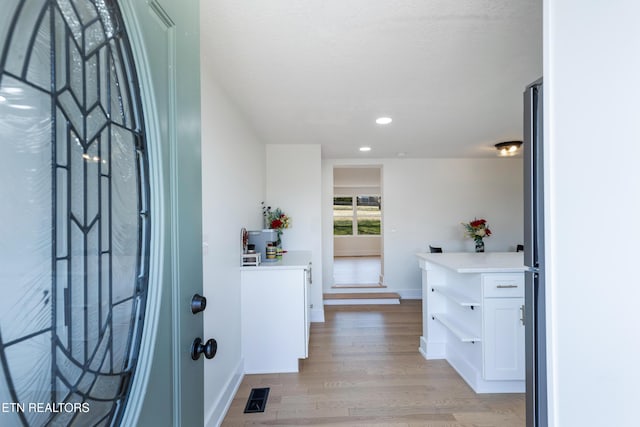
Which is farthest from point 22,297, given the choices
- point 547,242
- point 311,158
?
point 311,158

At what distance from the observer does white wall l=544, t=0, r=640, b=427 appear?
59 centimetres

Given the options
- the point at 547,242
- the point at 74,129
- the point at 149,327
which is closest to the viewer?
the point at 74,129

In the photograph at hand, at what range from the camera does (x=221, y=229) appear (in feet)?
7.25

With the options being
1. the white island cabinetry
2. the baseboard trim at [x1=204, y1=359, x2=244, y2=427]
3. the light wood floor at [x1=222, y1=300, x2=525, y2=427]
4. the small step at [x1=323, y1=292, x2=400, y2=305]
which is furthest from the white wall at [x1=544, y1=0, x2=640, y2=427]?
the small step at [x1=323, y1=292, x2=400, y2=305]

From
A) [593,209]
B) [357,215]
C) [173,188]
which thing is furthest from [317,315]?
[357,215]

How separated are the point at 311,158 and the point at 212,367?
289 cm

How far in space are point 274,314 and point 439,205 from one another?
12.6ft

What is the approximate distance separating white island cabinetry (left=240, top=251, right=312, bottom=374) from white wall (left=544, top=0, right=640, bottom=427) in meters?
2.19

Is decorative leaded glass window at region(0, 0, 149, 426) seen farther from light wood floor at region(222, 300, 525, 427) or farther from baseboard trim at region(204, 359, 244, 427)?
light wood floor at region(222, 300, 525, 427)

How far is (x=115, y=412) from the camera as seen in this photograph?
1.94 ft

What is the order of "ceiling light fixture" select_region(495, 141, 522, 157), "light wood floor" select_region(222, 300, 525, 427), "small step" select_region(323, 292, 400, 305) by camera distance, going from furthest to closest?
"small step" select_region(323, 292, 400, 305)
"ceiling light fixture" select_region(495, 141, 522, 157)
"light wood floor" select_region(222, 300, 525, 427)

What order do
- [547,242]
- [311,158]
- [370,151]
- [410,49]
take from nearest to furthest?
[547,242] < [410,49] < [311,158] < [370,151]

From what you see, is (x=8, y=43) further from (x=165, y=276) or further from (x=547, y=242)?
(x=547, y=242)

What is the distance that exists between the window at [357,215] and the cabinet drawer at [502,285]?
7.79 meters
